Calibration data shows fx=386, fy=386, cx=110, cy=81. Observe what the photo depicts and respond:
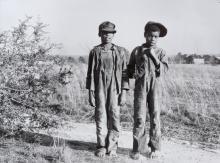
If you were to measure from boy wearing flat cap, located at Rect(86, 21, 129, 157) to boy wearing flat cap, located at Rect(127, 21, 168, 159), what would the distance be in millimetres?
290

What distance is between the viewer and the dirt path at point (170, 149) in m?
6.74

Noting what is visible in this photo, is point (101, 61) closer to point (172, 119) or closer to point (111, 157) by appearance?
point (111, 157)

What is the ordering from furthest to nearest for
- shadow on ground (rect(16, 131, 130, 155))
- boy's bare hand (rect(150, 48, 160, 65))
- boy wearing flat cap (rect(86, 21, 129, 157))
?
shadow on ground (rect(16, 131, 130, 155)) → boy wearing flat cap (rect(86, 21, 129, 157)) → boy's bare hand (rect(150, 48, 160, 65))

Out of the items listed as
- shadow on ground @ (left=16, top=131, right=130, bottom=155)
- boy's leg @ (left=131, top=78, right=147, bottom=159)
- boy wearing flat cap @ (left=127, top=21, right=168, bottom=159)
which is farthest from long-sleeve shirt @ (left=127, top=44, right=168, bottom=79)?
shadow on ground @ (left=16, top=131, right=130, bottom=155)

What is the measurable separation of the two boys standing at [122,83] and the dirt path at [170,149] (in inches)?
14.8

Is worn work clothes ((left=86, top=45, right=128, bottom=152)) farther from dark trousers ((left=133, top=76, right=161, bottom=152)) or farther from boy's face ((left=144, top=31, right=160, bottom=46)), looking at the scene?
boy's face ((left=144, top=31, right=160, bottom=46))

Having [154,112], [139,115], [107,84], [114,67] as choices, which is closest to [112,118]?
[139,115]

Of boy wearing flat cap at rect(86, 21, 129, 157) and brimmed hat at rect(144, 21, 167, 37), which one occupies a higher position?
brimmed hat at rect(144, 21, 167, 37)

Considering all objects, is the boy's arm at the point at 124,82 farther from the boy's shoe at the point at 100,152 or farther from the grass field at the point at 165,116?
the grass field at the point at 165,116

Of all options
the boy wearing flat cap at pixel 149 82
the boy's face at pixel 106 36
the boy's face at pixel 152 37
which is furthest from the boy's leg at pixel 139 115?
the boy's face at pixel 106 36

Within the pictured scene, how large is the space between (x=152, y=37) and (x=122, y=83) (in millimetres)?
943

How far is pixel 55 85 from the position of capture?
7961 millimetres

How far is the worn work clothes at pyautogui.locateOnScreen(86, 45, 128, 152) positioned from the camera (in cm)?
663

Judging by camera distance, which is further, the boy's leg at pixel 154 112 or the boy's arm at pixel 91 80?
the boy's arm at pixel 91 80
